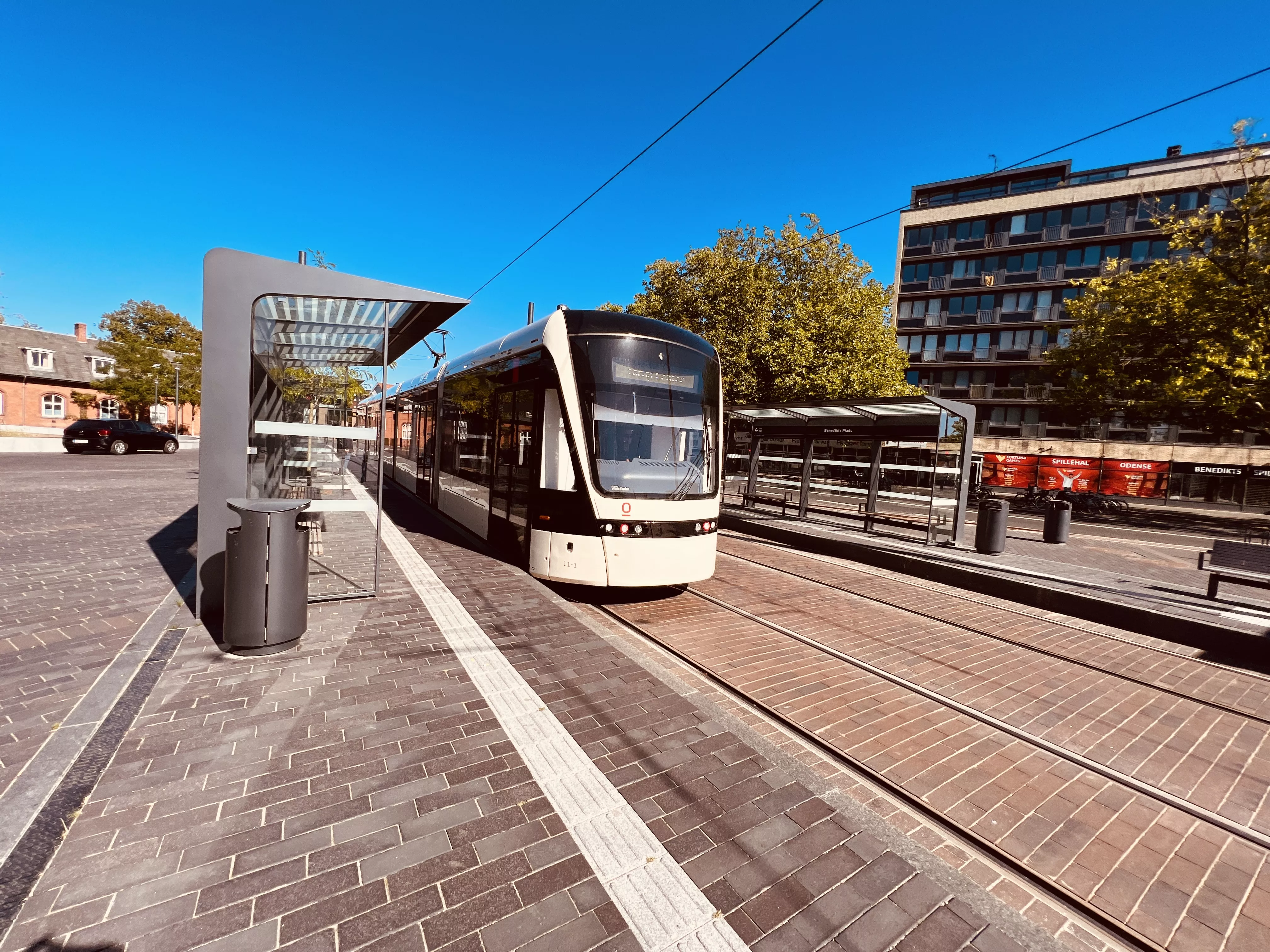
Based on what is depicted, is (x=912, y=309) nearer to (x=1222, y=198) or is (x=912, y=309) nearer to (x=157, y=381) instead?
(x=1222, y=198)

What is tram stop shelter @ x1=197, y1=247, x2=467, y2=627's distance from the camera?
4.77 m

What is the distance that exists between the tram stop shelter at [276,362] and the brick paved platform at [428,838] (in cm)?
162

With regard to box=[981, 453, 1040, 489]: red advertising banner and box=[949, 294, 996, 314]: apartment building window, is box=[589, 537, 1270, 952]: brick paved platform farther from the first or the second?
box=[949, 294, 996, 314]: apartment building window

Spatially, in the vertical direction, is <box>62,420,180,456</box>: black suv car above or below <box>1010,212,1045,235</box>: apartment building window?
below

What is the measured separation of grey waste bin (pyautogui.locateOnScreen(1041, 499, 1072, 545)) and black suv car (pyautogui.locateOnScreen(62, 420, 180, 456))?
3642 cm

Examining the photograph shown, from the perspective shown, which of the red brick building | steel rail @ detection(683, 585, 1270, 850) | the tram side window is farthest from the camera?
the red brick building

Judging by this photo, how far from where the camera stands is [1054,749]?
3.72 meters

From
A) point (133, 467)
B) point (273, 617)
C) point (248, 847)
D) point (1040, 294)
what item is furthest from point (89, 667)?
point (1040, 294)

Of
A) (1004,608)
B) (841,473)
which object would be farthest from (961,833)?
(841,473)

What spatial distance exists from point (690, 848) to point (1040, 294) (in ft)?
154

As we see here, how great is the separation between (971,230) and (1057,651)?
44.4 metres

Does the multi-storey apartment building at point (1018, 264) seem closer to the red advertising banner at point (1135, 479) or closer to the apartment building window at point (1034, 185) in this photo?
the apartment building window at point (1034, 185)

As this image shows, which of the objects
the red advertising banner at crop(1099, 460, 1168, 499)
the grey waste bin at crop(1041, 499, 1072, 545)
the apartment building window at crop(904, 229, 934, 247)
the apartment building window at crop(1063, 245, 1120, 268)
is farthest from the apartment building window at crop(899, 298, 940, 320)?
the grey waste bin at crop(1041, 499, 1072, 545)

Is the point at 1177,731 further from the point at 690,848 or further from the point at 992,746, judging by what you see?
the point at 690,848
